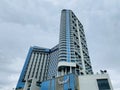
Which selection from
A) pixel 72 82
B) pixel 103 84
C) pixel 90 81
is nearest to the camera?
pixel 103 84

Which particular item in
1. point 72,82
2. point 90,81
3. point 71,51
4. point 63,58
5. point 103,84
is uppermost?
point 71,51

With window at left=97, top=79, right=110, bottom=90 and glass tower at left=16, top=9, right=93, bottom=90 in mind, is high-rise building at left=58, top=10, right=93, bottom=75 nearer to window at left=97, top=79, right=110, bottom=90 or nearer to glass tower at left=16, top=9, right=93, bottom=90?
glass tower at left=16, top=9, right=93, bottom=90

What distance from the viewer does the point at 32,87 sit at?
74.4 metres

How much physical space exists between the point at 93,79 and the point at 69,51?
46.3 meters

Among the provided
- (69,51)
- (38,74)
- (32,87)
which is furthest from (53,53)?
(32,87)

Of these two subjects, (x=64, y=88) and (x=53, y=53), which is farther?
(x=53, y=53)

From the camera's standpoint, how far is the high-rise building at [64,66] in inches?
2362

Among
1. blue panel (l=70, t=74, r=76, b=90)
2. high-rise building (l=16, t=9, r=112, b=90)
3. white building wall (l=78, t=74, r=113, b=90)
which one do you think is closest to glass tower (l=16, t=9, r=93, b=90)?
high-rise building (l=16, t=9, r=112, b=90)

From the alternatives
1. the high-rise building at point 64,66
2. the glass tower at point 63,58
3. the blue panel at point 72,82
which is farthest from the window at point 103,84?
the glass tower at point 63,58

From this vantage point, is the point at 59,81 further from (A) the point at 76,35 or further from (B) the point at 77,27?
(B) the point at 77,27

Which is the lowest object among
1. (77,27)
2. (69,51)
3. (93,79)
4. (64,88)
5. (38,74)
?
(64,88)

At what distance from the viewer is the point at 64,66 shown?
95812 millimetres

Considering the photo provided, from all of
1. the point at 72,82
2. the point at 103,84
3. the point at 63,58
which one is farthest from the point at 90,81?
the point at 63,58

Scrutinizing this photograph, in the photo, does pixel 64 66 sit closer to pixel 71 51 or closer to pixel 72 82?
pixel 71 51
